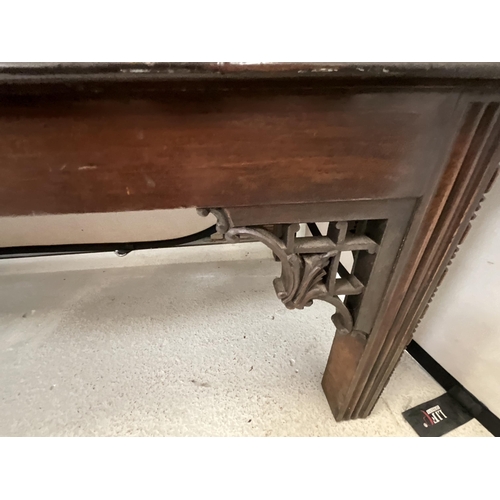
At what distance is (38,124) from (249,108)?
212 millimetres

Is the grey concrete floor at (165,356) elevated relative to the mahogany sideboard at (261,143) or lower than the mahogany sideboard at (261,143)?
lower

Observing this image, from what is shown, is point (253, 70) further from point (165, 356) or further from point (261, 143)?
point (165, 356)

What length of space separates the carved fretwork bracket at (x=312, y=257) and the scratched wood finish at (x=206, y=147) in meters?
0.06

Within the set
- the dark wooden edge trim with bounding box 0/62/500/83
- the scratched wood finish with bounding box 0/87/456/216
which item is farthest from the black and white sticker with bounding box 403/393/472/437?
the dark wooden edge trim with bounding box 0/62/500/83

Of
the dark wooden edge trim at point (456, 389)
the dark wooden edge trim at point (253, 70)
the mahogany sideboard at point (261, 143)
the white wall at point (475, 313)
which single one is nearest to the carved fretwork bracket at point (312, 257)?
the mahogany sideboard at point (261, 143)

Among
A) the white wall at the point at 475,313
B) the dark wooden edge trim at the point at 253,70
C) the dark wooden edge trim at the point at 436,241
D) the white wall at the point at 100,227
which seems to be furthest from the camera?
the white wall at the point at 100,227

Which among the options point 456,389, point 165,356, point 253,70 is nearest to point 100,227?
point 165,356

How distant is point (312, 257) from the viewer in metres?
0.55

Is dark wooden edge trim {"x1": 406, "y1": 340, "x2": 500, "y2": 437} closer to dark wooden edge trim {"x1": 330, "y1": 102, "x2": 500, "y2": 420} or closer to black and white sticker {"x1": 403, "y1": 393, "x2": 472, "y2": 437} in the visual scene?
black and white sticker {"x1": 403, "y1": 393, "x2": 472, "y2": 437}

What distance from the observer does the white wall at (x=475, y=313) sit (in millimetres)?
710

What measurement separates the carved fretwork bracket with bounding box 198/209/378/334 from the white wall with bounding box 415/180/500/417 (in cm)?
33

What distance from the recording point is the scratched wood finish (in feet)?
1.14

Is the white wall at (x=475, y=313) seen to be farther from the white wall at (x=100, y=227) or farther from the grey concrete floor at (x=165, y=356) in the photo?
the white wall at (x=100, y=227)
